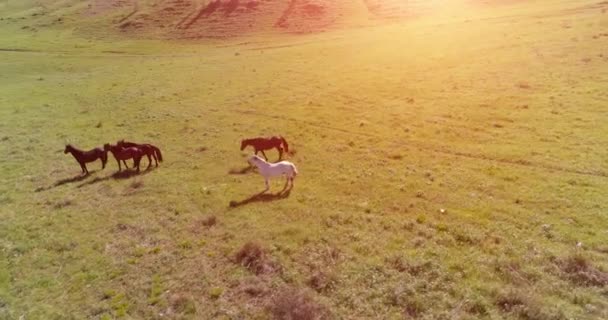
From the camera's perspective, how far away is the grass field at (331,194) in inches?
513

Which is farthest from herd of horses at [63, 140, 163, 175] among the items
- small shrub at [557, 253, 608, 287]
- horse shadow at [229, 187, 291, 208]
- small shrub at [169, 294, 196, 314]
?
small shrub at [557, 253, 608, 287]

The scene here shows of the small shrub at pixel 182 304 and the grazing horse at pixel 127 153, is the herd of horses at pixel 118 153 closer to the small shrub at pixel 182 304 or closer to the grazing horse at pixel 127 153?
the grazing horse at pixel 127 153

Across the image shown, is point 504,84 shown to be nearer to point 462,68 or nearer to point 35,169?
point 462,68

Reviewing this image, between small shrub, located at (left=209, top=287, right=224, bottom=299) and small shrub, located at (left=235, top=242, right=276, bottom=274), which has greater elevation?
small shrub, located at (left=235, top=242, right=276, bottom=274)

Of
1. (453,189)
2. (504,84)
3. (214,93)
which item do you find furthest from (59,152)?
(504,84)

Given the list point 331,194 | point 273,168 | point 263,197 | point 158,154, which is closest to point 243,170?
point 263,197

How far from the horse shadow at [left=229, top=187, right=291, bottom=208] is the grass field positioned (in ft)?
0.45

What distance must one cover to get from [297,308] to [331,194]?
7883 millimetres

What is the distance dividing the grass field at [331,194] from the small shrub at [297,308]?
46 mm

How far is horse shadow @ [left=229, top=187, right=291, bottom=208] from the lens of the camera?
1881cm

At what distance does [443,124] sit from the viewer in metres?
28.3

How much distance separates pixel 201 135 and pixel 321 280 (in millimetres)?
17913

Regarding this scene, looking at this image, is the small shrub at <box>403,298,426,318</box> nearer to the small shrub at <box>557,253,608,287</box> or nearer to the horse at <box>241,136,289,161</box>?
the small shrub at <box>557,253,608,287</box>

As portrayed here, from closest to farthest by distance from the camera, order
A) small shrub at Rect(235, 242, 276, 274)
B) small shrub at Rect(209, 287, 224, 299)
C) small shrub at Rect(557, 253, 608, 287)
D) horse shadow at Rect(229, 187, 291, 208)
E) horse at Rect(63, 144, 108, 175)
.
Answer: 1. small shrub at Rect(557, 253, 608, 287)
2. small shrub at Rect(209, 287, 224, 299)
3. small shrub at Rect(235, 242, 276, 274)
4. horse shadow at Rect(229, 187, 291, 208)
5. horse at Rect(63, 144, 108, 175)
